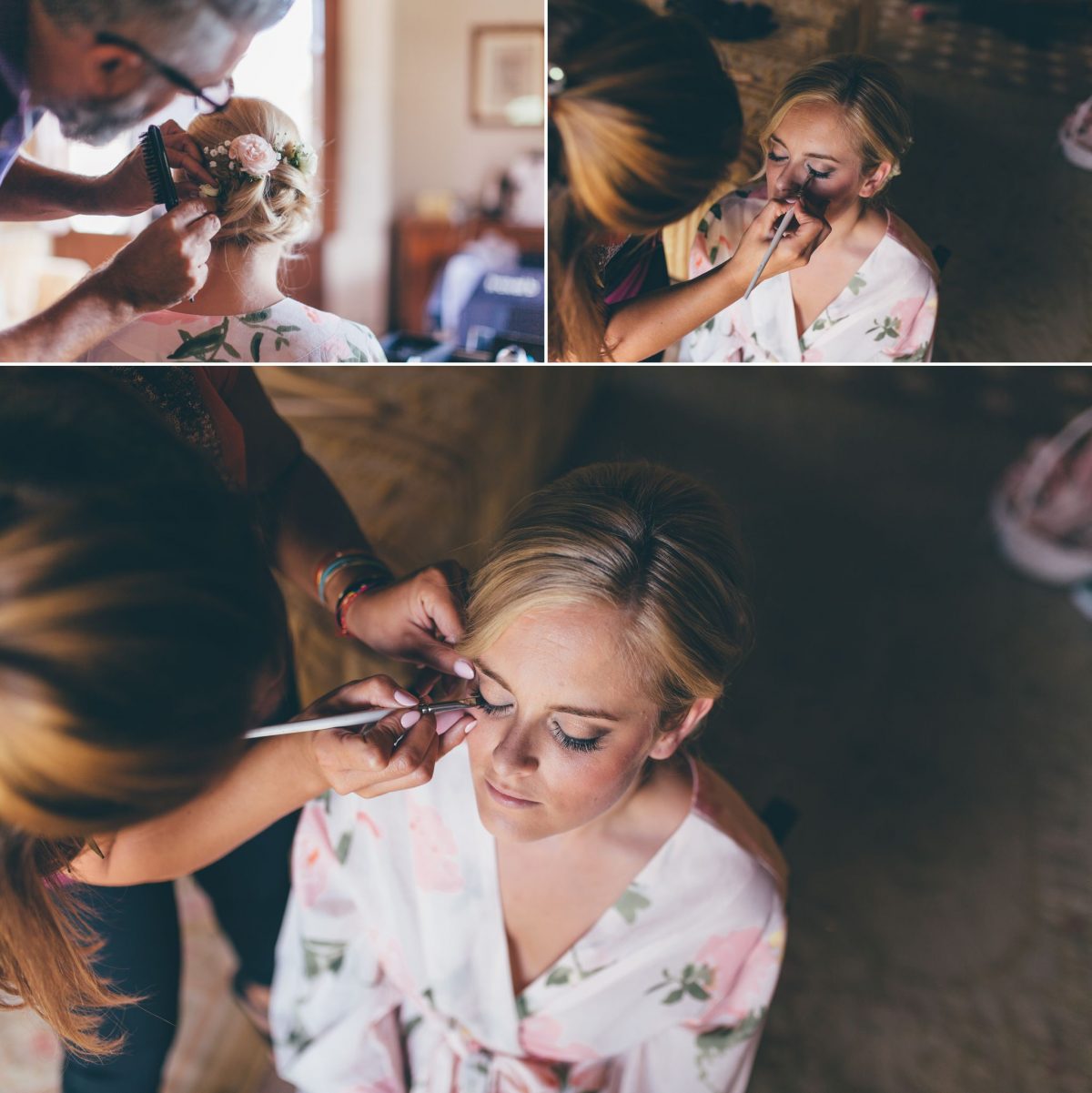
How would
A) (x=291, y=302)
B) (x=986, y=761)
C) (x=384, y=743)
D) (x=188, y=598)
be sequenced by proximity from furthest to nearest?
(x=986, y=761) < (x=291, y=302) < (x=384, y=743) < (x=188, y=598)

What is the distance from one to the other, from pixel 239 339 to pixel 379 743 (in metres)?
0.34

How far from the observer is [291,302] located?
0.66 meters

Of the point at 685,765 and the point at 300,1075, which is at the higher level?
the point at 685,765

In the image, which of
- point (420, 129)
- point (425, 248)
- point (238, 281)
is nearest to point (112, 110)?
Result: point (238, 281)

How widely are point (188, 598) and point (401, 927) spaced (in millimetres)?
445

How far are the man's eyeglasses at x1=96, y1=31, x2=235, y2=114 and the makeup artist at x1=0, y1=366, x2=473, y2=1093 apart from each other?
19cm

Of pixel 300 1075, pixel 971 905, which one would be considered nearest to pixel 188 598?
pixel 300 1075

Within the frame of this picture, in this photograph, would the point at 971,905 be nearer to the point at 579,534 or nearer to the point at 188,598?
the point at 579,534

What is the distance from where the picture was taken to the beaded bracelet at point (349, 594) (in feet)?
2.18

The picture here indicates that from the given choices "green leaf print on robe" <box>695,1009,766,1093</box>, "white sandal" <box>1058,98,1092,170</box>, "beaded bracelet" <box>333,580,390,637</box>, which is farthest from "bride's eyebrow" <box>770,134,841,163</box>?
"green leaf print on robe" <box>695,1009,766,1093</box>

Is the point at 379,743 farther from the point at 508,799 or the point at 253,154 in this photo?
the point at 253,154

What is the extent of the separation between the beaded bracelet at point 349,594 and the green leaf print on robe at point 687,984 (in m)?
0.42

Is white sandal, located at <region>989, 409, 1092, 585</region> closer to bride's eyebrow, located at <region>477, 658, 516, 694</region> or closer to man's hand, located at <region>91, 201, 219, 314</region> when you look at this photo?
bride's eyebrow, located at <region>477, 658, 516, 694</region>

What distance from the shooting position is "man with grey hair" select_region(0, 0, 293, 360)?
0.56m
